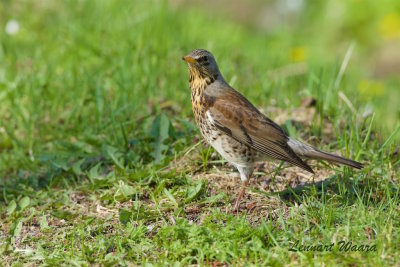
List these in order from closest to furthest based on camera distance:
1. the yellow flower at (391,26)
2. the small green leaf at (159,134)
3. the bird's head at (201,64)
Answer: the bird's head at (201,64), the small green leaf at (159,134), the yellow flower at (391,26)

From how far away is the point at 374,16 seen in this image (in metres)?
12.8

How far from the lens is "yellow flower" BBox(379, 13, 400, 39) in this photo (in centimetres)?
1208

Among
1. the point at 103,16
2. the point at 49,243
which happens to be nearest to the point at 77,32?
the point at 103,16

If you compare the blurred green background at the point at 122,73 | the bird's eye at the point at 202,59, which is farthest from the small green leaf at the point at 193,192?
the blurred green background at the point at 122,73

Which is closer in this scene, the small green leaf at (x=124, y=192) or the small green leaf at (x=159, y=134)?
the small green leaf at (x=124, y=192)

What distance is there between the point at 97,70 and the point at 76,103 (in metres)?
0.67

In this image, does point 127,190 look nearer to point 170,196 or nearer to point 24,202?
point 170,196

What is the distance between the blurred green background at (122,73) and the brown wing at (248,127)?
3.76 feet

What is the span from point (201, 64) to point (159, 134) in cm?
82

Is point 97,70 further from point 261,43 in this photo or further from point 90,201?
point 261,43

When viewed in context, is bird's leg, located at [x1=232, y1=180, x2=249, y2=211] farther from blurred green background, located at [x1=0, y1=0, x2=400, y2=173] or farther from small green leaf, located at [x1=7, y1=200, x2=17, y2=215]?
small green leaf, located at [x1=7, y1=200, x2=17, y2=215]

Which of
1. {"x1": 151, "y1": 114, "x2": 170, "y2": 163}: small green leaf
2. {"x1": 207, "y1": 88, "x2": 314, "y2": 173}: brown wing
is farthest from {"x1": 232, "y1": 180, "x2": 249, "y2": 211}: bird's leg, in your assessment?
{"x1": 151, "y1": 114, "x2": 170, "y2": 163}: small green leaf

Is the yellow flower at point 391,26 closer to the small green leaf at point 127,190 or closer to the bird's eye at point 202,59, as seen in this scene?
the bird's eye at point 202,59

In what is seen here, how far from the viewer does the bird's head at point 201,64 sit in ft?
16.7
